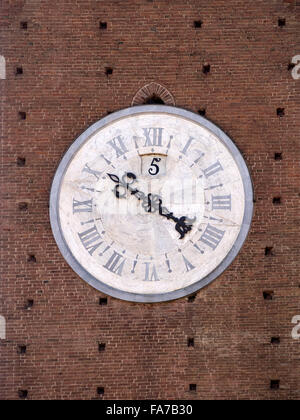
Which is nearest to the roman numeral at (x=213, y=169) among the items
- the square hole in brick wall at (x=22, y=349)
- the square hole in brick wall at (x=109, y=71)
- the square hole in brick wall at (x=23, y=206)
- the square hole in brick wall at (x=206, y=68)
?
the square hole in brick wall at (x=206, y=68)

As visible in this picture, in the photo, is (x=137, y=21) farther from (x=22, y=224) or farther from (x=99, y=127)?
(x=22, y=224)

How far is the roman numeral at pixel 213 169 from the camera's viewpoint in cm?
1516

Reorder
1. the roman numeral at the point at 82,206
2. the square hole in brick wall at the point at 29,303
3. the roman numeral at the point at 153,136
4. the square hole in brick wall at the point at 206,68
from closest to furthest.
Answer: the square hole in brick wall at the point at 29,303 < the roman numeral at the point at 82,206 < the roman numeral at the point at 153,136 < the square hole in brick wall at the point at 206,68

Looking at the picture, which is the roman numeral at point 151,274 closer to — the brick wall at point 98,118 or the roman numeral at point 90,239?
the brick wall at point 98,118

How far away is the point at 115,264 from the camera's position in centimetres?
1502

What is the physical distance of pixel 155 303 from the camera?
49.0 feet

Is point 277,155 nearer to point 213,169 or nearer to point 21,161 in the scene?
point 213,169

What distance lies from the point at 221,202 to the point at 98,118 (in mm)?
2524

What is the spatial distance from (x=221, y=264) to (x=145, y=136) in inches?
97.6

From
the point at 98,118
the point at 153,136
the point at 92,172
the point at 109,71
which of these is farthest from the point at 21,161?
the point at 153,136

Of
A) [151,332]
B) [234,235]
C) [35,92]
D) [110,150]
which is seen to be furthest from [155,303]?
[35,92]

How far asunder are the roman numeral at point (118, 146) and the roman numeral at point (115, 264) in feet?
5.50

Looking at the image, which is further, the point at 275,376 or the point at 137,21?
the point at 137,21

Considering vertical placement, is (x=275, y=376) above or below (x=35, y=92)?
below
